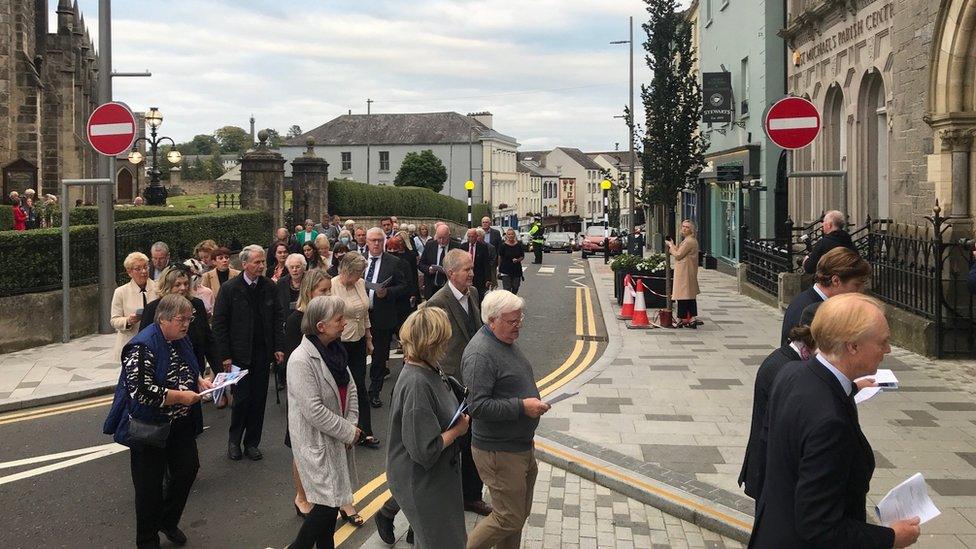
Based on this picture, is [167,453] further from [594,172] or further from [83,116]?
[594,172]

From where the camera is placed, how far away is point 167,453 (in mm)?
6152

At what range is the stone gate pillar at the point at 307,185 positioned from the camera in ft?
103

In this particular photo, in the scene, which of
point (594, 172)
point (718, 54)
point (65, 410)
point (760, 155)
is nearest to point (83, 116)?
point (718, 54)

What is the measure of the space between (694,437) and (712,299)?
13.4 meters

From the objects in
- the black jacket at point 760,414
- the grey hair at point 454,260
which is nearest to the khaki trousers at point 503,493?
the black jacket at point 760,414

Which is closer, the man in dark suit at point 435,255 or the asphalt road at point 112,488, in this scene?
the asphalt road at point 112,488

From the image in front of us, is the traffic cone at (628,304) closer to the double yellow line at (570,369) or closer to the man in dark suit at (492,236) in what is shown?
the double yellow line at (570,369)

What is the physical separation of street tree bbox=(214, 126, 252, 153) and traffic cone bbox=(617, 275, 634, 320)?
144410 millimetres

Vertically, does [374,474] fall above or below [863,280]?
below

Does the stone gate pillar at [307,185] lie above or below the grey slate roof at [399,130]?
below

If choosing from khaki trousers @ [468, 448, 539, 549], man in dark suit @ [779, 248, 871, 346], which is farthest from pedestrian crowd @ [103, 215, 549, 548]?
man in dark suit @ [779, 248, 871, 346]

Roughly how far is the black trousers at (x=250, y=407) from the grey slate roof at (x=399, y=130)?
82.4 m

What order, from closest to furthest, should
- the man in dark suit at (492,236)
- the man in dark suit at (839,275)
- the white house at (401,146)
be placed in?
the man in dark suit at (839,275) < the man in dark suit at (492,236) < the white house at (401,146)

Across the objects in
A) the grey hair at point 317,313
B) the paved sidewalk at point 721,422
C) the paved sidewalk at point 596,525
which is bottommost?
the paved sidewalk at point 596,525
